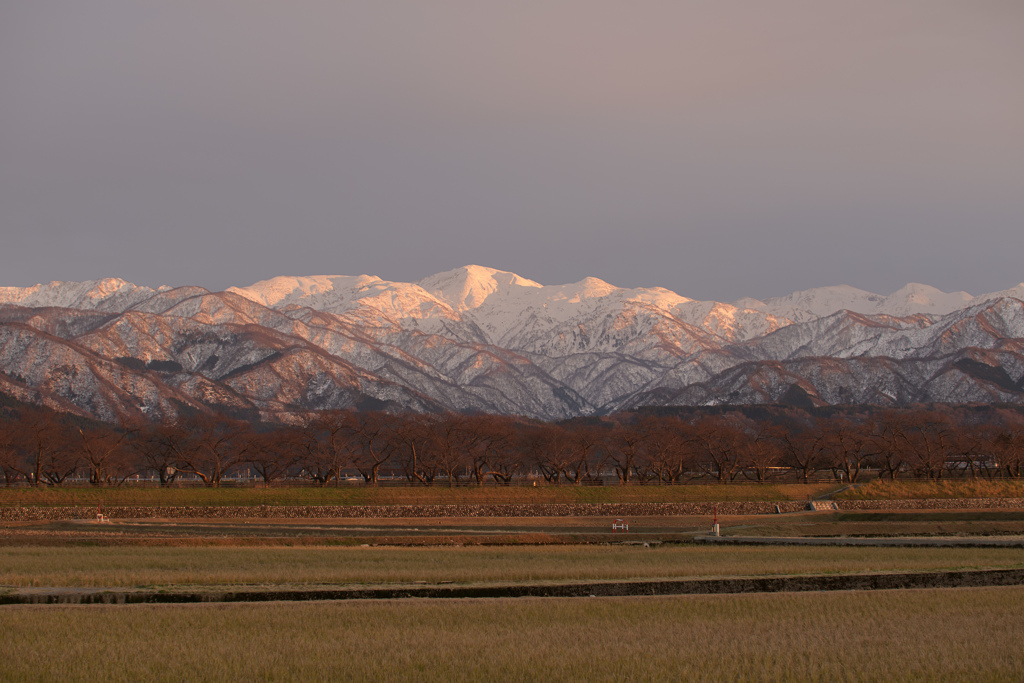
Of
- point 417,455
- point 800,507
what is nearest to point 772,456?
point 800,507

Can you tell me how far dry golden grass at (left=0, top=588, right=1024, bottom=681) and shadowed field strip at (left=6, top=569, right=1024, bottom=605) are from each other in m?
1.85

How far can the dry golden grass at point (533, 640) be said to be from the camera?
1919 centimetres

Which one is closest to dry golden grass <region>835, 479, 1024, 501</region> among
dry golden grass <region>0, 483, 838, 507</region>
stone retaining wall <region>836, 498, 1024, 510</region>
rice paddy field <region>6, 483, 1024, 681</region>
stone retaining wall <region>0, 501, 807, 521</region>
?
stone retaining wall <region>836, 498, 1024, 510</region>

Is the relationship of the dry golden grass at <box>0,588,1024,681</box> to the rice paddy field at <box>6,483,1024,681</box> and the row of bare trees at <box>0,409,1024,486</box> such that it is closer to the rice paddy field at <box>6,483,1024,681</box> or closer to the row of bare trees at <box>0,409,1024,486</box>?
the rice paddy field at <box>6,483,1024,681</box>

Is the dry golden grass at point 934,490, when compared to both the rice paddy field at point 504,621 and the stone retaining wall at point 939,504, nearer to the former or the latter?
the stone retaining wall at point 939,504

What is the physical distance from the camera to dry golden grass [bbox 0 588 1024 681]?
63.0ft

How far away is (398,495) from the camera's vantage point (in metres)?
94.2

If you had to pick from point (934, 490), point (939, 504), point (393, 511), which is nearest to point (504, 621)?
point (393, 511)

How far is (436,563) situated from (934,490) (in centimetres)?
8301

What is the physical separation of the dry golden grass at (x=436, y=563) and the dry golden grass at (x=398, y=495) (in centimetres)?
4290

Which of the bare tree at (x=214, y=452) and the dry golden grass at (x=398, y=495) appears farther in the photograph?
the bare tree at (x=214, y=452)

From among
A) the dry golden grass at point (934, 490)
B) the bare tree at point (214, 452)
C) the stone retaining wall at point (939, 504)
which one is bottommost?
the stone retaining wall at point (939, 504)

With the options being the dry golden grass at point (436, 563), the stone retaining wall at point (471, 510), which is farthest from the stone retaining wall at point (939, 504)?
the dry golden grass at point (436, 563)

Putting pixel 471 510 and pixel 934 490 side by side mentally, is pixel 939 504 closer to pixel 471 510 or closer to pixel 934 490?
pixel 934 490
